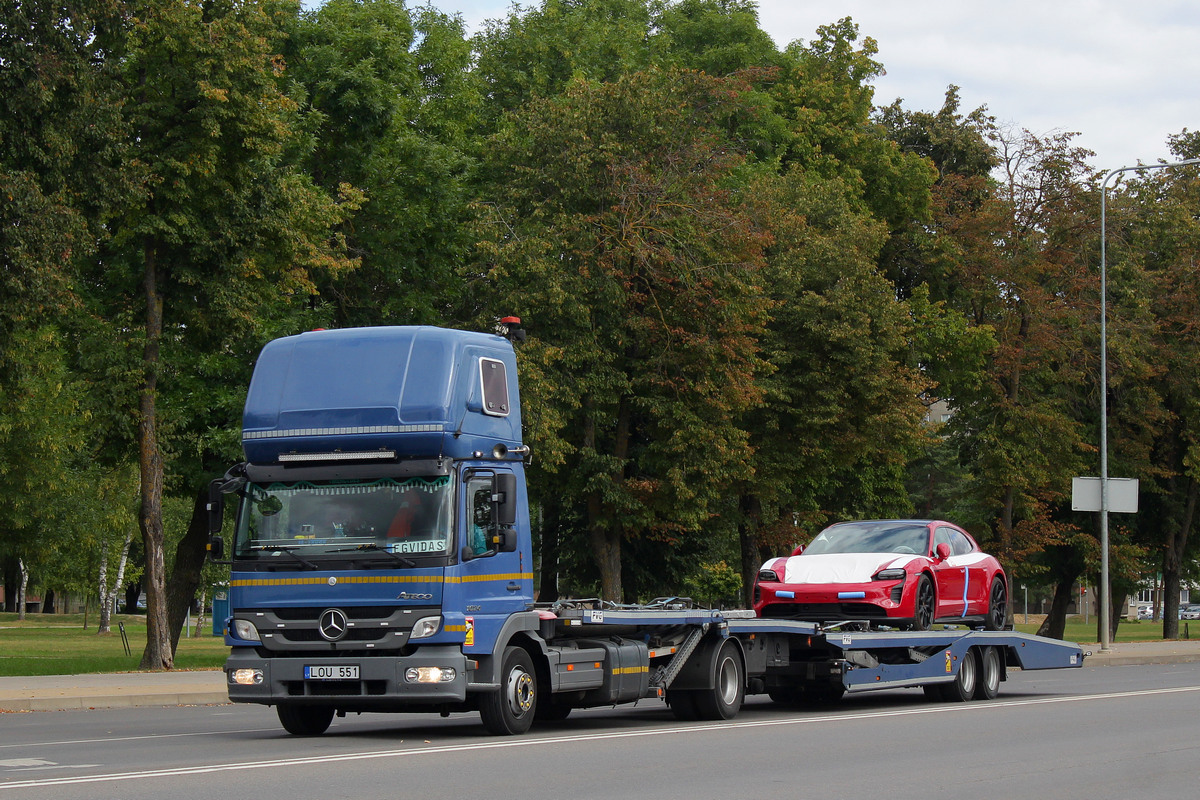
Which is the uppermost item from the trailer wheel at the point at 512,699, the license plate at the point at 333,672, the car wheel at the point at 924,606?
the car wheel at the point at 924,606

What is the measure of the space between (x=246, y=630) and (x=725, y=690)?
5.46 meters

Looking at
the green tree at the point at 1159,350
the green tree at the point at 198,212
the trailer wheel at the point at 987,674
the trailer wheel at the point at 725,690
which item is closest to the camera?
the trailer wheel at the point at 725,690

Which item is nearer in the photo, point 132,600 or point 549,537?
point 549,537

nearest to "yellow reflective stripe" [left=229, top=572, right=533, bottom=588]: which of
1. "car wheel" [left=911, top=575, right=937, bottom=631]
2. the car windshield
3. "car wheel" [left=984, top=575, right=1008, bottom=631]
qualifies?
the car windshield

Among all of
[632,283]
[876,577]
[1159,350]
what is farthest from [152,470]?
[1159,350]

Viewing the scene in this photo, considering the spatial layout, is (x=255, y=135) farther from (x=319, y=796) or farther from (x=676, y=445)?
(x=319, y=796)

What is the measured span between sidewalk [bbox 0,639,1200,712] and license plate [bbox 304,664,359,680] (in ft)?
25.0

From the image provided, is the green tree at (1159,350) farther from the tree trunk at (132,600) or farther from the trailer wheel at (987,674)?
the tree trunk at (132,600)

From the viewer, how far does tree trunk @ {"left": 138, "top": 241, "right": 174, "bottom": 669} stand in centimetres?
2588

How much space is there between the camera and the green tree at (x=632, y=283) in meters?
29.5

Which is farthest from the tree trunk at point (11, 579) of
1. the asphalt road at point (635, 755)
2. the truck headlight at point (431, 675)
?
the truck headlight at point (431, 675)

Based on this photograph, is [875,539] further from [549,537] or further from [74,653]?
[74,653]

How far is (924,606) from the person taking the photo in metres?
18.5

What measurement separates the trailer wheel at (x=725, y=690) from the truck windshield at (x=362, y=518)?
430 centimetres
